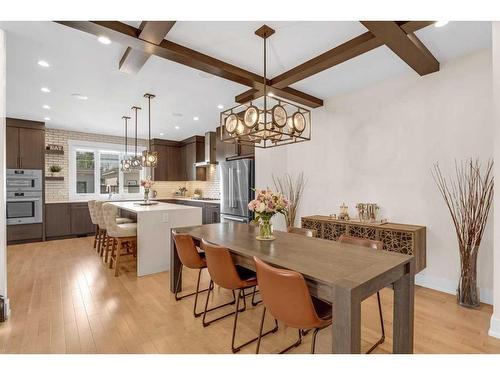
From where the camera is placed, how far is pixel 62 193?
6.41 meters

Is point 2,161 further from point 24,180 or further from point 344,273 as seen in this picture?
→ point 24,180

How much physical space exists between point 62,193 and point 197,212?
14.2ft

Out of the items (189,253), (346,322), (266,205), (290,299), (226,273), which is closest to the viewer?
(346,322)

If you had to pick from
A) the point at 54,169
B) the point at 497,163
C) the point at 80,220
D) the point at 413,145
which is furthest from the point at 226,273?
the point at 54,169

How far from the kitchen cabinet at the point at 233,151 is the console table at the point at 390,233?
2270mm

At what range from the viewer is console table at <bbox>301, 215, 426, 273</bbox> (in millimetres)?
2957

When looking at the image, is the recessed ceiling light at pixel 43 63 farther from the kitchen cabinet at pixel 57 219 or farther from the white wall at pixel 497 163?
the white wall at pixel 497 163

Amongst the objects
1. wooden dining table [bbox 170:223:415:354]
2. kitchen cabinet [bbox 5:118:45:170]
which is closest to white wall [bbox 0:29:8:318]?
wooden dining table [bbox 170:223:415:354]

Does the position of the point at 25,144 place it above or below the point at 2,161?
above

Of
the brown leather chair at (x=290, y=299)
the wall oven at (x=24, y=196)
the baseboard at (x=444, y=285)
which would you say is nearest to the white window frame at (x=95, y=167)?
the wall oven at (x=24, y=196)

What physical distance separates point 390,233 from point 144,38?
3.35m

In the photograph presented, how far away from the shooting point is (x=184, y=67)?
3104 mm

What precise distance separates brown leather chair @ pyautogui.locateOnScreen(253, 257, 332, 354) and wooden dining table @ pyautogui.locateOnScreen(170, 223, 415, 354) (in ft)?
0.39
